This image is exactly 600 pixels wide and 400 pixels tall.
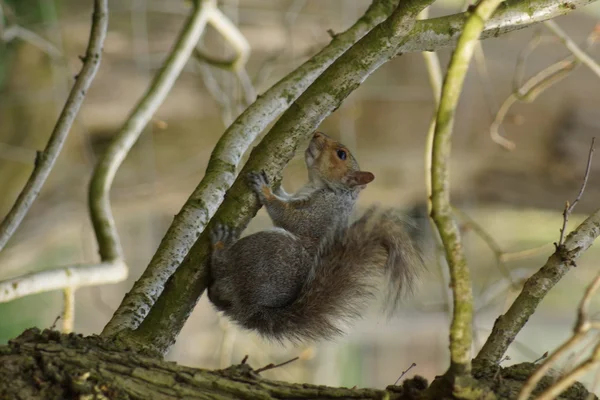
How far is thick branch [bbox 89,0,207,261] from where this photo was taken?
87.0 inches

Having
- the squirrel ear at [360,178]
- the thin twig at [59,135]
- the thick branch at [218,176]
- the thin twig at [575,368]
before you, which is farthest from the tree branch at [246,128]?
the thin twig at [575,368]

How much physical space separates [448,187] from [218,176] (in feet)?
3.32

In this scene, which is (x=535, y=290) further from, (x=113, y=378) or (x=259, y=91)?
(x=259, y=91)

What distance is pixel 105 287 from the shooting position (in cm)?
552

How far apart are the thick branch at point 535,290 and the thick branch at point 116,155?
49.0 inches

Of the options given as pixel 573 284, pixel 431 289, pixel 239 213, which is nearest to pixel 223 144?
pixel 239 213

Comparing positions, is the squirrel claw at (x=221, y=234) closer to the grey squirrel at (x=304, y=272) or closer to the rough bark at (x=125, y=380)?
the grey squirrel at (x=304, y=272)

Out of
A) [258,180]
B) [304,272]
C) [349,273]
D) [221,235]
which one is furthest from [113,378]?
[304,272]

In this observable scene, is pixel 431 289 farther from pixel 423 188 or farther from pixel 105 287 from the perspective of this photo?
pixel 105 287

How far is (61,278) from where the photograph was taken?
1956mm

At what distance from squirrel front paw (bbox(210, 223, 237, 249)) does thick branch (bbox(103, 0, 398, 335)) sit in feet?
0.18

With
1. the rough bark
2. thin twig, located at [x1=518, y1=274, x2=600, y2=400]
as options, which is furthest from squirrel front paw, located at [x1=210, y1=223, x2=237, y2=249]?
thin twig, located at [x1=518, y1=274, x2=600, y2=400]

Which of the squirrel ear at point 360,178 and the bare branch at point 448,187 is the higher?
the squirrel ear at point 360,178

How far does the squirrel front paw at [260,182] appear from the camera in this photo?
185 centimetres
